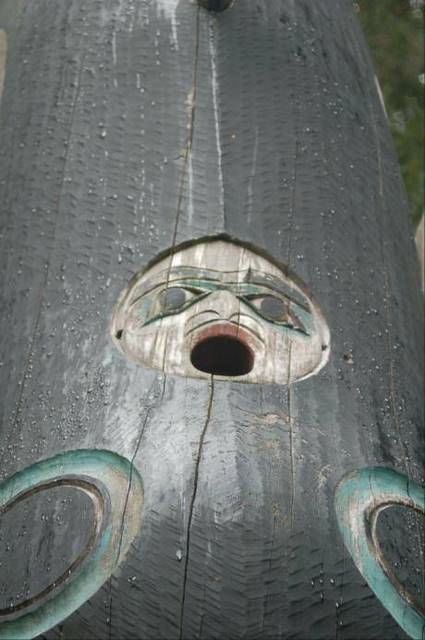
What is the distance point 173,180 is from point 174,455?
0.57 meters

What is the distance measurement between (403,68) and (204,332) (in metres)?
1.99

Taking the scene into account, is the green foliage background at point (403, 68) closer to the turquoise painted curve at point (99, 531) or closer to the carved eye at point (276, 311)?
the carved eye at point (276, 311)

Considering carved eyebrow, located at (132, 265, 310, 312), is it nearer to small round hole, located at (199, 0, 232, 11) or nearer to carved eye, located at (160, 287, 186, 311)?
carved eye, located at (160, 287, 186, 311)

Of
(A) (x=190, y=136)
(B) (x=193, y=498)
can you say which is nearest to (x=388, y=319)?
(A) (x=190, y=136)

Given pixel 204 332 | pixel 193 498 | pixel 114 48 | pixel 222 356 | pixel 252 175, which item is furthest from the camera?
pixel 114 48

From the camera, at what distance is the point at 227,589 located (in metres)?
1.47

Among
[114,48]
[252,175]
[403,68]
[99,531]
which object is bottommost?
[99,531]

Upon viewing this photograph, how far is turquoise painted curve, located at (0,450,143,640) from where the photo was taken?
1.50 m

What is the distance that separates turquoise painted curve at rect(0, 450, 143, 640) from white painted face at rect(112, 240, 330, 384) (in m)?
0.17

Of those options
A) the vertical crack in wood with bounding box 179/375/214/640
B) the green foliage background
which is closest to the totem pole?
the vertical crack in wood with bounding box 179/375/214/640

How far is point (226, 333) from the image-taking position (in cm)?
175

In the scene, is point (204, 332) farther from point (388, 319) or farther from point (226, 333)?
point (388, 319)

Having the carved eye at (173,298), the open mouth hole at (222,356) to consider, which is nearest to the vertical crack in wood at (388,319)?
the open mouth hole at (222,356)

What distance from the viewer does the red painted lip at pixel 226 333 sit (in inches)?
68.4
